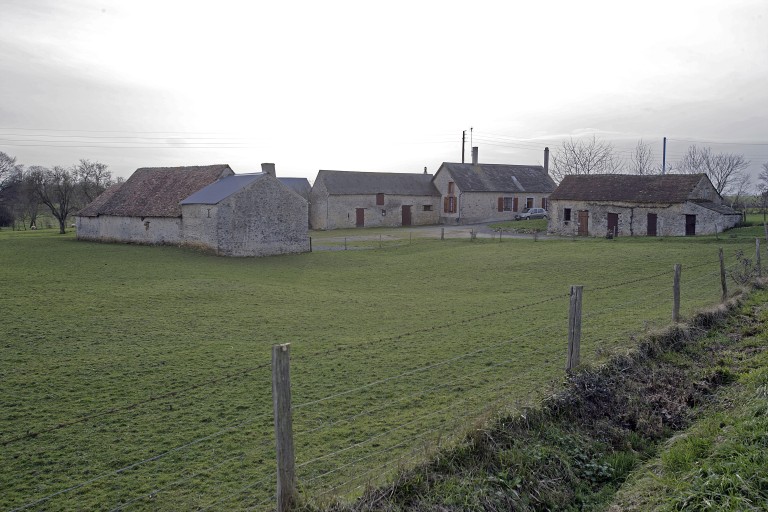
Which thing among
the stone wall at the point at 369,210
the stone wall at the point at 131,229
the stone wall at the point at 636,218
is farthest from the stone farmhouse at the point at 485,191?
the stone wall at the point at 131,229

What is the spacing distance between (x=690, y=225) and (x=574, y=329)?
35522 mm

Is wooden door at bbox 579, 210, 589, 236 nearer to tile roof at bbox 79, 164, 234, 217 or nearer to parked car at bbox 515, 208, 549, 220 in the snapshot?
parked car at bbox 515, 208, 549, 220

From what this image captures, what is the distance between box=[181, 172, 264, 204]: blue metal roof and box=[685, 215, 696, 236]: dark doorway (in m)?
27.7

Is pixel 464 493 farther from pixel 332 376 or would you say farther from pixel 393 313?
pixel 393 313

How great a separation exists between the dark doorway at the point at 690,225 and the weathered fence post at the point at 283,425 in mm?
39772

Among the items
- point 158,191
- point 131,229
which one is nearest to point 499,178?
point 158,191

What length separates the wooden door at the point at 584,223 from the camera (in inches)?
1732

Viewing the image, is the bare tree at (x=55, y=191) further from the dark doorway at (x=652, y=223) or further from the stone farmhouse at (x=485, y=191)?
the dark doorway at (x=652, y=223)

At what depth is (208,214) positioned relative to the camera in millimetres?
33438

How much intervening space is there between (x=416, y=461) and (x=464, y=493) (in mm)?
606

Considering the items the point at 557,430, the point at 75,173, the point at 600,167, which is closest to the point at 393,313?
the point at 557,430

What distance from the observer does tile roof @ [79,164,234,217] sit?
37.7 meters

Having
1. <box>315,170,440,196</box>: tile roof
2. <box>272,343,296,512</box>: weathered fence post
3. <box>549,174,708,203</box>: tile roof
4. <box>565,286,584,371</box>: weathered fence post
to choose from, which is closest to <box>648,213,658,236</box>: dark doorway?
<box>549,174,708,203</box>: tile roof

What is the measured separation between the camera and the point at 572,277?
24375mm
